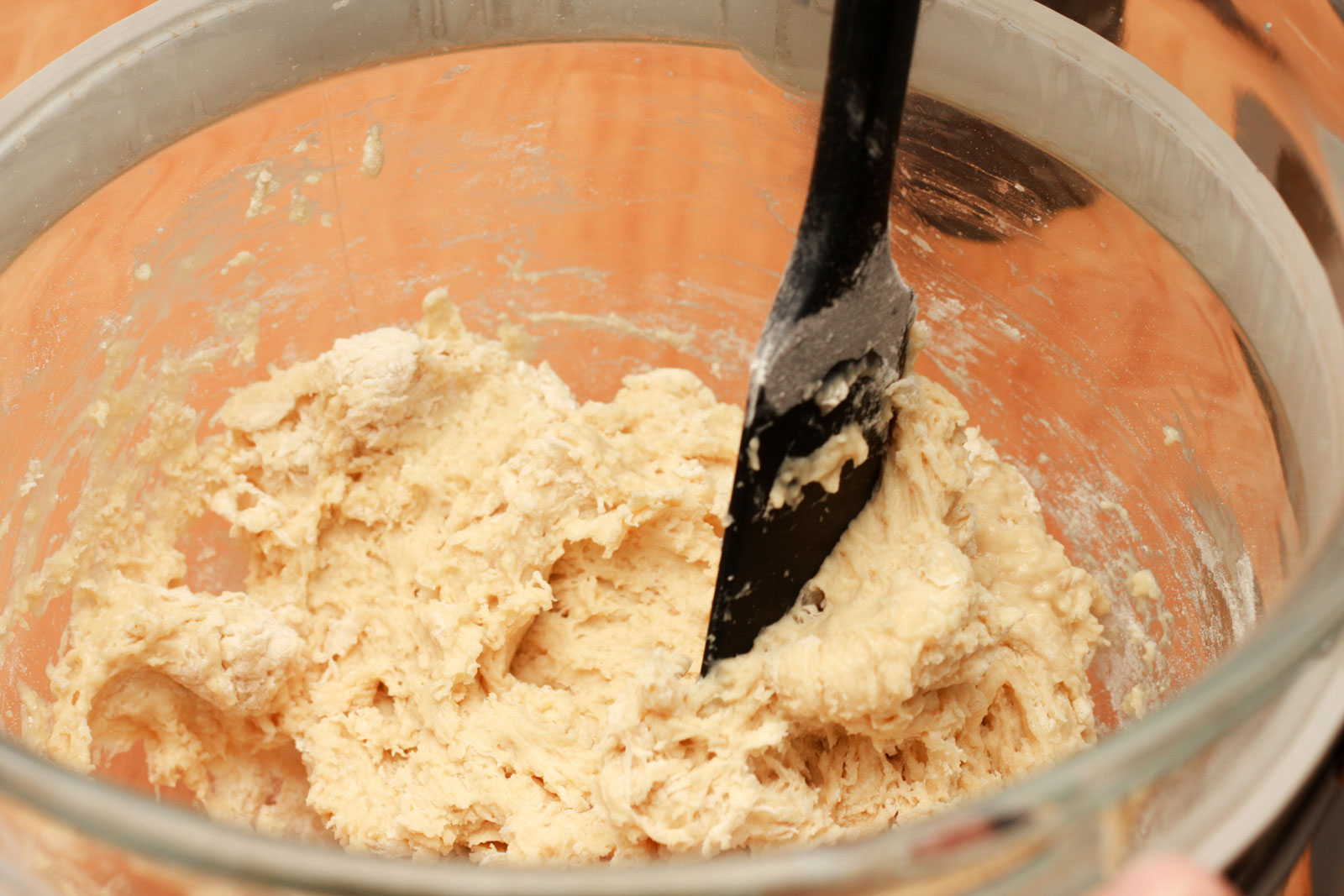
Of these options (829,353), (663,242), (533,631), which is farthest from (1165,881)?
(663,242)

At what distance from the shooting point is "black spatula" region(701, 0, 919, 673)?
109 cm

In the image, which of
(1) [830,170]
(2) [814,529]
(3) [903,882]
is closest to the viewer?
(3) [903,882]

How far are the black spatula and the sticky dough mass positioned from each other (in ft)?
0.17

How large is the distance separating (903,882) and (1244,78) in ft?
3.80

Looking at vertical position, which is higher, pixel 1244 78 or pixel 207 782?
pixel 1244 78

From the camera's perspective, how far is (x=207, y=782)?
1.58 m

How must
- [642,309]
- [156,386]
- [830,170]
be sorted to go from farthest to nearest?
[642,309]
[156,386]
[830,170]

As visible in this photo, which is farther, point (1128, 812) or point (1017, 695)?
point (1017, 695)

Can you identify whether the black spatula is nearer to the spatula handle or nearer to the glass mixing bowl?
the spatula handle

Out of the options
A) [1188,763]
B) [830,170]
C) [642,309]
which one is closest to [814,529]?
[830,170]

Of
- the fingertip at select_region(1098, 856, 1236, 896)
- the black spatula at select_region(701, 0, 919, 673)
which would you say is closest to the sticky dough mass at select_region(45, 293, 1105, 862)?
the black spatula at select_region(701, 0, 919, 673)

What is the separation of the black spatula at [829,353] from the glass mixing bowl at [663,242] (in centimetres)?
44

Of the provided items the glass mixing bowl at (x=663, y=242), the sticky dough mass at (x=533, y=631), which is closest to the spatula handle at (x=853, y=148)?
the sticky dough mass at (x=533, y=631)

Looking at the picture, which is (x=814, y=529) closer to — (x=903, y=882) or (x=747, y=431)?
(x=747, y=431)
